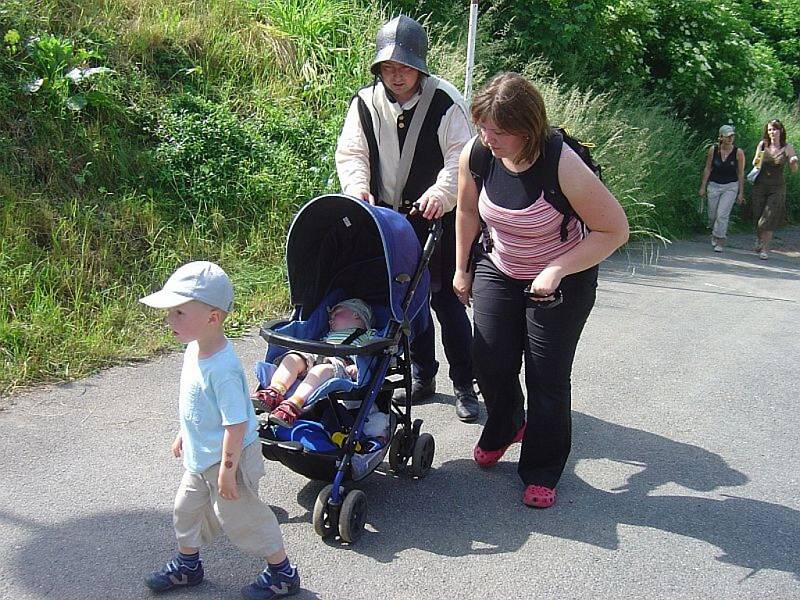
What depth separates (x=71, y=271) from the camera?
6387mm

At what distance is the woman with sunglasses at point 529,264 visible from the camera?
3.81 meters

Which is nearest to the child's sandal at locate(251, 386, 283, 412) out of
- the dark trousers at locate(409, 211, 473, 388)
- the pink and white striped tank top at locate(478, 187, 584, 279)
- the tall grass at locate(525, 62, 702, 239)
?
the pink and white striped tank top at locate(478, 187, 584, 279)

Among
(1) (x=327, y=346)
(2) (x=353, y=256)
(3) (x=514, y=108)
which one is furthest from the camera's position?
(2) (x=353, y=256)

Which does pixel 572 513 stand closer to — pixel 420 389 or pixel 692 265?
pixel 420 389

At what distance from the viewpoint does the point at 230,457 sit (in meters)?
3.07

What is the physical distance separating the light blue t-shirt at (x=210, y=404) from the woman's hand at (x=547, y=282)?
1.38 meters

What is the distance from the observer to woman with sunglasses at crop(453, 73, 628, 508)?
3.81 m

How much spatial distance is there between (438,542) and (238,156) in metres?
5.29

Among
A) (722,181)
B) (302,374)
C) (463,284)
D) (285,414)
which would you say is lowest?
(285,414)

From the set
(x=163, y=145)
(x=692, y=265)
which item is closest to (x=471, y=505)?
(x=163, y=145)

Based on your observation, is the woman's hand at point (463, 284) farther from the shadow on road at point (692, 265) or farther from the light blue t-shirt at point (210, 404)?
the shadow on road at point (692, 265)

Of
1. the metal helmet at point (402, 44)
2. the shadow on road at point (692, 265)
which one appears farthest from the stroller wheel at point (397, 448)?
the shadow on road at point (692, 265)

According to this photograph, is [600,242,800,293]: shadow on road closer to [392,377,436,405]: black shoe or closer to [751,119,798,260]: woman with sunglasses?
[751,119,798,260]: woman with sunglasses

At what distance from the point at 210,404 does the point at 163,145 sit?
5.37 meters
